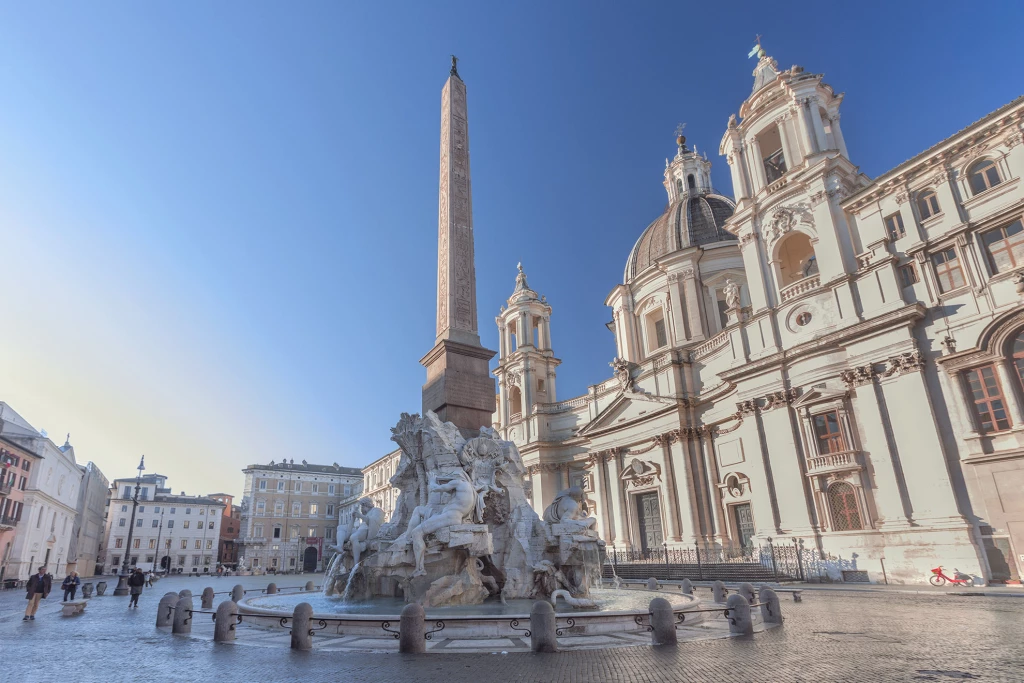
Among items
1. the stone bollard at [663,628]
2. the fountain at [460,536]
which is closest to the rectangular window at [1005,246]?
the fountain at [460,536]

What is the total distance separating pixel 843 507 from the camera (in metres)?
22.3

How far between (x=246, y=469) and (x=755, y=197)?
62.1 m

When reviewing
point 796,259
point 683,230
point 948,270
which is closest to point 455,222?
point 948,270

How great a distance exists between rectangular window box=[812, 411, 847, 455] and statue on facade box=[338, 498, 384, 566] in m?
18.6

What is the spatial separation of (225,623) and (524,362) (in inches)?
1462

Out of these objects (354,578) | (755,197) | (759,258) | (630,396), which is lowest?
(354,578)

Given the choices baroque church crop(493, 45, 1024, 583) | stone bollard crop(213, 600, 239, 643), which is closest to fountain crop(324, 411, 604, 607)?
stone bollard crop(213, 600, 239, 643)

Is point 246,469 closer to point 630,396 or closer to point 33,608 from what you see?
point 630,396

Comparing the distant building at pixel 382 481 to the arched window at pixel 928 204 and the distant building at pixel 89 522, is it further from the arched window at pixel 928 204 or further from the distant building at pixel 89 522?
the arched window at pixel 928 204

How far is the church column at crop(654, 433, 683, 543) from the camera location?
3148cm

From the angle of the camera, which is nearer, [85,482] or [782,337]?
[782,337]

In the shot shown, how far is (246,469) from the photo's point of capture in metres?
67.2

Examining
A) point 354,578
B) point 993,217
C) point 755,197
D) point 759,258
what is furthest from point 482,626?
point 755,197

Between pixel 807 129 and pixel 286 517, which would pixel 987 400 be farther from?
pixel 286 517
